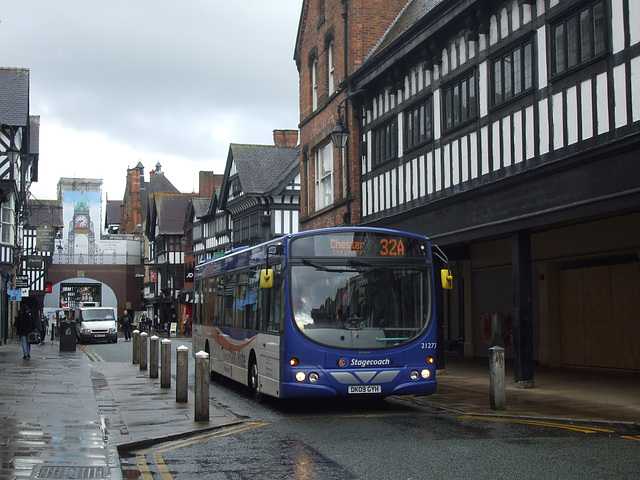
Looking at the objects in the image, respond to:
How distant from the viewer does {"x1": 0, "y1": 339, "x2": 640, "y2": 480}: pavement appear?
8.31m

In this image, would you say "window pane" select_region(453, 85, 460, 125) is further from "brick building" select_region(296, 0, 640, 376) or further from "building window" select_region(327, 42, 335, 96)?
"building window" select_region(327, 42, 335, 96)

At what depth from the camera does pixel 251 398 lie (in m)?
14.6

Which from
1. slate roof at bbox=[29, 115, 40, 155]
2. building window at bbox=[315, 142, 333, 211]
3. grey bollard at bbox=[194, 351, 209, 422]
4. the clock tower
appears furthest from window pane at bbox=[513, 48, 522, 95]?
the clock tower

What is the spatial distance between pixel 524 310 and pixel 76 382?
9.54 m

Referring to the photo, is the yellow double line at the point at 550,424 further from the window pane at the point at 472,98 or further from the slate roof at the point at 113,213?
the slate roof at the point at 113,213

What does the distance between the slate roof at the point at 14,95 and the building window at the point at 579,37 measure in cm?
2483

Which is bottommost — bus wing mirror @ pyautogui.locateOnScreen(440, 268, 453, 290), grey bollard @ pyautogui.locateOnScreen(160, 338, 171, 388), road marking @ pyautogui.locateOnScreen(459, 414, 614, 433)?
road marking @ pyautogui.locateOnScreen(459, 414, 614, 433)

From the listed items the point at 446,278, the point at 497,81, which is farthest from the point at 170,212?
the point at 446,278

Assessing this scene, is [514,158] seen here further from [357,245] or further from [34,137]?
[34,137]

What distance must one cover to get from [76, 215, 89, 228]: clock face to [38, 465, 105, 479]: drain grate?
307 feet

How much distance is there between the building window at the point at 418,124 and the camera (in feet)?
62.4

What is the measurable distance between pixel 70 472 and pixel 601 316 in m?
13.7

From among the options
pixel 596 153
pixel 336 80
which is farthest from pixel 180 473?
pixel 336 80

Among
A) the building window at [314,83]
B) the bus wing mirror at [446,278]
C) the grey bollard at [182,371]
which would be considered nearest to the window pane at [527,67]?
the bus wing mirror at [446,278]
